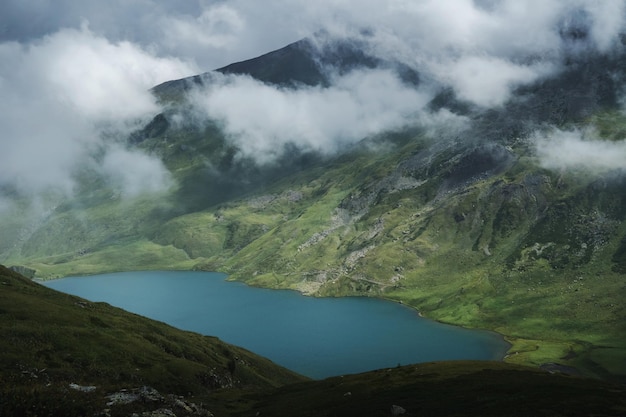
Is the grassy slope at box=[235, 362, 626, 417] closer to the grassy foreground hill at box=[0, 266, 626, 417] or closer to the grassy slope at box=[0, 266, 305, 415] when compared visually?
the grassy foreground hill at box=[0, 266, 626, 417]

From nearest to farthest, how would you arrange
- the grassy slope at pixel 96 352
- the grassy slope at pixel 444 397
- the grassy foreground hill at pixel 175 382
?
1. the grassy foreground hill at pixel 175 382
2. the grassy slope at pixel 444 397
3. the grassy slope at pixel 96 352

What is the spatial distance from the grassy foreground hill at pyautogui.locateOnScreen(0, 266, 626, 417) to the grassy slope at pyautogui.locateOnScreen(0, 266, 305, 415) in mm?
267

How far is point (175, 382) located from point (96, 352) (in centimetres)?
1409

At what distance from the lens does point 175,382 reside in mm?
86062

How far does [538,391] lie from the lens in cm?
6012

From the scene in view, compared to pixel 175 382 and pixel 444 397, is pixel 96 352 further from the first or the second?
pixel 444 397

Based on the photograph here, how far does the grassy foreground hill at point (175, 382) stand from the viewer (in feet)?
155

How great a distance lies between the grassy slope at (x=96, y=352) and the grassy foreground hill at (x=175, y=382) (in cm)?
27

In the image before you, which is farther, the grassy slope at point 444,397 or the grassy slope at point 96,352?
the grassy slope at point 96,352

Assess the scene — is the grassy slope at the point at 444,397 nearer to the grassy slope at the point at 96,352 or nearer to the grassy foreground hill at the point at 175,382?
the grassy foreground hill at the point at 175,382

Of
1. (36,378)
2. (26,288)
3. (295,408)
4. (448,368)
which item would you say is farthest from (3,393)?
(26,288)

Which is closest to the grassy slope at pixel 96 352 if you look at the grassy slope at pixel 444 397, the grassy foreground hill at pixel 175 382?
the grassy foreground hill at pixel 175 382

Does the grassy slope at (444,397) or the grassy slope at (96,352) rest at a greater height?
the grassy slope at (96,352)

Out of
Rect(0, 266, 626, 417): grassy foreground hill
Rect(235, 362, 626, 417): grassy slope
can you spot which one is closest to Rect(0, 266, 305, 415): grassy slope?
Rect(0, 266, 626, 417): grassy foreground hill
